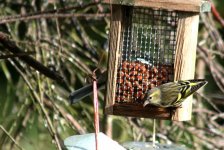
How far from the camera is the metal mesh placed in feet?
13.6

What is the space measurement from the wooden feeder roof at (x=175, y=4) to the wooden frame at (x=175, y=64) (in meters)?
0.09

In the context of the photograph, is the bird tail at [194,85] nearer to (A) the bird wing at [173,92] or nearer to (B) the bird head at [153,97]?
(A) the bird wing at [173,92]

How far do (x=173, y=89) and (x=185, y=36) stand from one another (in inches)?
12.2

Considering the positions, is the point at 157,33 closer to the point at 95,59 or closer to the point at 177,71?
the point at 177,71

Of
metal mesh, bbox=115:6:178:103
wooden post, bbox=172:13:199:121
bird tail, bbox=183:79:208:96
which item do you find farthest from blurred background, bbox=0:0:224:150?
bird tail, bbox=183:79:208:96

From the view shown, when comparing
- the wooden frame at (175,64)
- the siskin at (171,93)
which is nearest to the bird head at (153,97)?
the siskin at (171,93)

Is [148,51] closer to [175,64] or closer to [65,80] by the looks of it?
[175,64]

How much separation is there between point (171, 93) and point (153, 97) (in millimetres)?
118

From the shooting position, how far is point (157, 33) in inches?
170

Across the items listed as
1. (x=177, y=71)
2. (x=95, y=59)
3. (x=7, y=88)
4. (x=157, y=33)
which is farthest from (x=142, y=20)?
(x=7, y=88)

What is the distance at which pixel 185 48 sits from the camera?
4000 millimetres

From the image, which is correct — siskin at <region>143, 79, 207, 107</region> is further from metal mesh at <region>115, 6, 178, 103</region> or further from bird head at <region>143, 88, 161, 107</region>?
metal mesh at <region>115, 6, 178, 103</region>

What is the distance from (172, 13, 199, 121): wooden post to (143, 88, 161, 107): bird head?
8.4 inches

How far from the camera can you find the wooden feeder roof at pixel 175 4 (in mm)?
3809
